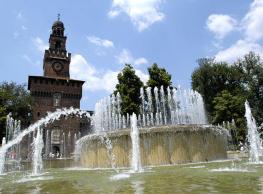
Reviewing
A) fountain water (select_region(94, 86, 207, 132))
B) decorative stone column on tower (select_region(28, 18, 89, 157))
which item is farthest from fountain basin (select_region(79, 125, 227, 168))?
decorative stone column on tower (select_region(28, 18, 89, 157))

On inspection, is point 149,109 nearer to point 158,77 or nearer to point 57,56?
point 158,77

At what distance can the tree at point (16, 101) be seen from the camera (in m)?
46.0

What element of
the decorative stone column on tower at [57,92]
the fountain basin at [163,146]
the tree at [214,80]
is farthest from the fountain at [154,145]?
the decorative stone column on tower at [57,92]

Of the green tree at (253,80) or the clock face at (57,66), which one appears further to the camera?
the clock face at (57,66)

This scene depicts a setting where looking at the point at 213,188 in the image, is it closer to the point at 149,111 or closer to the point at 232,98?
the point at 149,111

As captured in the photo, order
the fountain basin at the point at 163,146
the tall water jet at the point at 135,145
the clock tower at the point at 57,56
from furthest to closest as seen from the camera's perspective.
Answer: the clock tower at the point at 57,56
the fountain basin at the point at 163,146
the tall water jet at the point at 135,145

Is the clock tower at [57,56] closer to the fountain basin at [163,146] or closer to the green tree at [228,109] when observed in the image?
the green tree at [228,109]

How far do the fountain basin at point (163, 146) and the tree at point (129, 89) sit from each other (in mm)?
19082

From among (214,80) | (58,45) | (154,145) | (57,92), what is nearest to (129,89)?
(214,80)

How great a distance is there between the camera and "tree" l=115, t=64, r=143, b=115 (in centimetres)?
3253

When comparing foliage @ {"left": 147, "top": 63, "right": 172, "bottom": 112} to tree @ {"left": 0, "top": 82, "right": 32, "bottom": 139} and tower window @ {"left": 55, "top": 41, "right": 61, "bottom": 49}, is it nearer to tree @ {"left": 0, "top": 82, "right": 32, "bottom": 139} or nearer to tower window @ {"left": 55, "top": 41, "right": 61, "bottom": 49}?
tree @ {"left": 0, "top": 82, "right": 32, "bottom": 139}

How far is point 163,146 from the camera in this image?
40.5 ft

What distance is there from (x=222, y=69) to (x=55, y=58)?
29309 mm

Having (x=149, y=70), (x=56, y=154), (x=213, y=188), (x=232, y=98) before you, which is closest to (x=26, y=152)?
(x=56, y=154)
